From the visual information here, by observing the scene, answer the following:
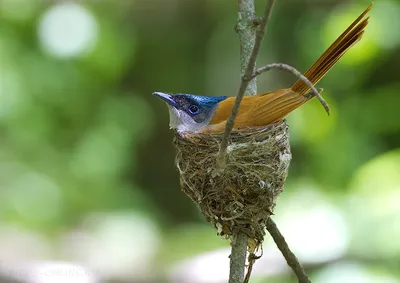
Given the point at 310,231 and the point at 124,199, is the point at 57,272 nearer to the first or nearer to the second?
the point at 310,231

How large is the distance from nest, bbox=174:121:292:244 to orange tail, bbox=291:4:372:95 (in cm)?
33

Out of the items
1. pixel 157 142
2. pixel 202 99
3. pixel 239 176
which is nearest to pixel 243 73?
pixel 239 176

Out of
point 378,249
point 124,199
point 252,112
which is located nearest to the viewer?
point 252,112

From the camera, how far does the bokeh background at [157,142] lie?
207 inches

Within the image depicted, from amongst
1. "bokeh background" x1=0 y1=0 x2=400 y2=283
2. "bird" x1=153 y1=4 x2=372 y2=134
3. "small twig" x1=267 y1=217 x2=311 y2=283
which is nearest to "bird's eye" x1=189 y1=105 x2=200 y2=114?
"bird" x1=153 y1=4 x2=372 y2=134

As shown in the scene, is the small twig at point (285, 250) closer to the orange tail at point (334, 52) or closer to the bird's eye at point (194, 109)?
the orange tail at point (334, 52)

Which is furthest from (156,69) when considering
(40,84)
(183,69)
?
(40,84)

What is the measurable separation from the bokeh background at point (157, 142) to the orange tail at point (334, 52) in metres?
1.94

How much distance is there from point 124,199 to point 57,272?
2.92m

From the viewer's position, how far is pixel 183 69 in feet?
34.7

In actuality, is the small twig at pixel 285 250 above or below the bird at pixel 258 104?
below

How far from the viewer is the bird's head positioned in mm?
3762

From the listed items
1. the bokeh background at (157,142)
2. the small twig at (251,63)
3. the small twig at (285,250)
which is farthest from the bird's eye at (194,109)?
the bokeh background at (157,142)

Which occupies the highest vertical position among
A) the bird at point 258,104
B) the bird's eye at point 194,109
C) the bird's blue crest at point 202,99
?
the bird's blue crest at point 202,99
